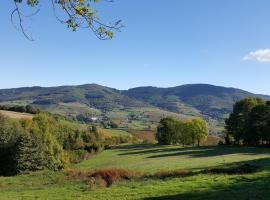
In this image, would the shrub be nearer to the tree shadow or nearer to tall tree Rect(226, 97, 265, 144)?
the tree shadow

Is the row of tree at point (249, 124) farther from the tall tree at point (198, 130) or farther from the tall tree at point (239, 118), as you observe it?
the tall tree at point (198, 130)

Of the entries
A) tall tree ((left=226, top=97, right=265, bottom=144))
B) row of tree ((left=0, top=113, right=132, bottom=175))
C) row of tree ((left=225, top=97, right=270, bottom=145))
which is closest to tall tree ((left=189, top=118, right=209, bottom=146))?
row of tree ((left=225, top=97, right=270, bottom=145))

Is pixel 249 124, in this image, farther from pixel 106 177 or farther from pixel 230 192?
pixel 230 192

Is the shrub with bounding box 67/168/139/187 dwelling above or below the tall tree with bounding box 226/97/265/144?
below

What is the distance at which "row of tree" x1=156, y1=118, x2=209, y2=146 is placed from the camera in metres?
132

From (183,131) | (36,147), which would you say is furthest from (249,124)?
(36,147)

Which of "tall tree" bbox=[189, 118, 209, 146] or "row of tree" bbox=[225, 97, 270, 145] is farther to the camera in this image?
"tall tree" bbox=[189, 118, 209, 146]

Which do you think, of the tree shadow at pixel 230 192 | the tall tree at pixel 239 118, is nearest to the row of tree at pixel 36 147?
the tall tree at pixel 239 118

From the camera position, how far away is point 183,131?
441 feet

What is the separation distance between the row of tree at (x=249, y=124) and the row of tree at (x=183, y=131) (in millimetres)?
13549

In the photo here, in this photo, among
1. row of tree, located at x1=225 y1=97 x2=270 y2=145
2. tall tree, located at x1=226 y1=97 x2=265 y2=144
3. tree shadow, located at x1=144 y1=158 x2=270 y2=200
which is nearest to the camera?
tree shadow, located at x1=144 y1=158 x2=270 y2=200

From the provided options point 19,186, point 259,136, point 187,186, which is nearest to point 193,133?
point 259,136

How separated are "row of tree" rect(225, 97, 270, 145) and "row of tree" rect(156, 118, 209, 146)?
44.5ft

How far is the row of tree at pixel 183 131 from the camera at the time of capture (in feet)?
432
